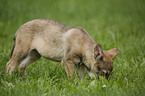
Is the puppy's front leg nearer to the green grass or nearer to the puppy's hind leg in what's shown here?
the green grass

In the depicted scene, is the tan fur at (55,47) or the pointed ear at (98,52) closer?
the pointed ear at (98,52)

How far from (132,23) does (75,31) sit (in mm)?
6076

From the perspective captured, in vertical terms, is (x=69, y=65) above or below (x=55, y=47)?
below

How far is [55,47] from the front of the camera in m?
5.16

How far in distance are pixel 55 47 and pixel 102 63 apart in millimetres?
1215

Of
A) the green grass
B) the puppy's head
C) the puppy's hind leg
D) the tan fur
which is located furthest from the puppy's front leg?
the puppy's hind leg

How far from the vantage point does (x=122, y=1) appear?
14969 millimetres

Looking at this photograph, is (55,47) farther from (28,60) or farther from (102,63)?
(102,63)

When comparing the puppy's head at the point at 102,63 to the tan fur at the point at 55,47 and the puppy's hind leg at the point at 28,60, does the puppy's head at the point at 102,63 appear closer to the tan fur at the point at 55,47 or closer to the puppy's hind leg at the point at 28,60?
the tan fur at the point at 55,47

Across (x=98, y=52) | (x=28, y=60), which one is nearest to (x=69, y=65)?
(x=98, y=52)

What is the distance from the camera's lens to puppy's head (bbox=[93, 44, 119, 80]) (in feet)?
15.1

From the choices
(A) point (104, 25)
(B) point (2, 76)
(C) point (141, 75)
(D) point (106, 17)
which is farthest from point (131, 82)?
→ (D) point (106, 17)

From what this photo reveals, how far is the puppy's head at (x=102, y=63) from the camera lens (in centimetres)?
459

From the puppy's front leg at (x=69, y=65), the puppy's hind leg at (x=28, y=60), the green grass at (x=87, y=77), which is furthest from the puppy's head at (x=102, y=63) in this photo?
the puppy's hind leg at (x=28, y=60)
